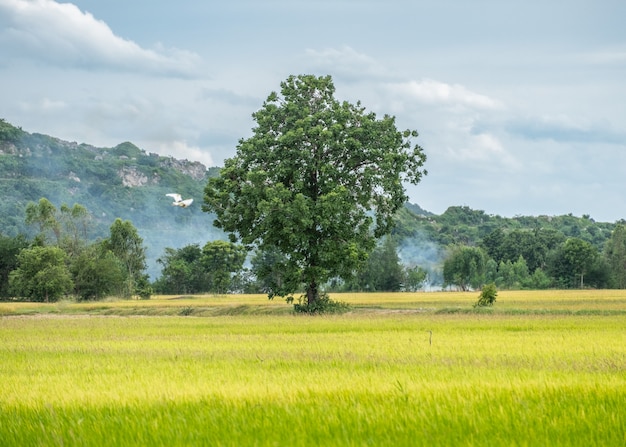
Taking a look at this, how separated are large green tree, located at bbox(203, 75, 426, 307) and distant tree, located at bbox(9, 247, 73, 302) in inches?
1246

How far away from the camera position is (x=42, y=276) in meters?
71.5

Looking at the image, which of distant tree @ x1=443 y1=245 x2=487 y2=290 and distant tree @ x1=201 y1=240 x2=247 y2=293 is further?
distant tree @ x1=443 y1=245 x2=487 y2=290

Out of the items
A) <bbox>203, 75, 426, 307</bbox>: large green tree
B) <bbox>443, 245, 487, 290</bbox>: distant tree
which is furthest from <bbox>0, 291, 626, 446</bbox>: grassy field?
<bbox>443, 245, 487, 290</bbox>: distant tree

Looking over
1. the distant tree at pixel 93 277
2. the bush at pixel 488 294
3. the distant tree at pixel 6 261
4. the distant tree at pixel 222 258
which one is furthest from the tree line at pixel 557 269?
the bush at pixel 488 294

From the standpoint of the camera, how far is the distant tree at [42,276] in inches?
2827

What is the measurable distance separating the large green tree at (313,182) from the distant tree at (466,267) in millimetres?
71443

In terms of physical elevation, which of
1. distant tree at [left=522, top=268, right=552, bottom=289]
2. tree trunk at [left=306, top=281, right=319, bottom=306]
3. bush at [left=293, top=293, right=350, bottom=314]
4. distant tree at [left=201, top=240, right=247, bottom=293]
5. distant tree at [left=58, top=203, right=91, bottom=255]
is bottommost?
bush at [left=293, top=293, right=350, bottom=314]

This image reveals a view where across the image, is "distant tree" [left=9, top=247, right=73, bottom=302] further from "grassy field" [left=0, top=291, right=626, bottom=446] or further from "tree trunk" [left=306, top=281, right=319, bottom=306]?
"grassy field" [left=0, top=291, right=626, bottom=446]

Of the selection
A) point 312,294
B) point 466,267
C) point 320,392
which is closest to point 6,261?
point 312,294

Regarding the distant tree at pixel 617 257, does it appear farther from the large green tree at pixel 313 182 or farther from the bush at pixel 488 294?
the large green tree at pixel 313 182

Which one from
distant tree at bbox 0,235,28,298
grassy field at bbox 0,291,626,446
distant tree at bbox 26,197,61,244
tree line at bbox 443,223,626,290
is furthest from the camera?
tree line at bbox 443,223,626,290

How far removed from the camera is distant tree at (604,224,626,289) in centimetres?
11325

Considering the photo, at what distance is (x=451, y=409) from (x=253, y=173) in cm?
3338

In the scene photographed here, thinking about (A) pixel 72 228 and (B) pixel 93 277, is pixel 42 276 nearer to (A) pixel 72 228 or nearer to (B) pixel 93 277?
(B) pixel 93 277
